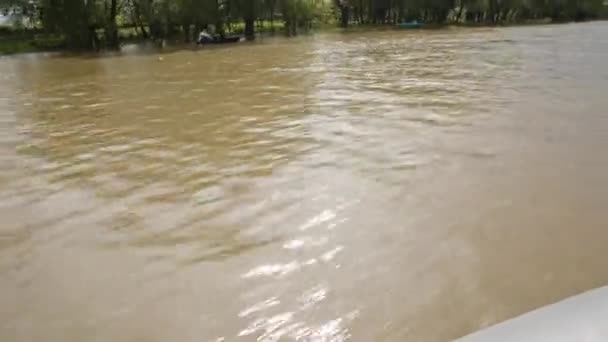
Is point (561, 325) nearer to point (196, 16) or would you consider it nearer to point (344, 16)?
point (196, 16)

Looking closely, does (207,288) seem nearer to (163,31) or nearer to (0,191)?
(0,191)

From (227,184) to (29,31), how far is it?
29.6 metres

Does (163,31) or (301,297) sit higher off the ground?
(163,31)

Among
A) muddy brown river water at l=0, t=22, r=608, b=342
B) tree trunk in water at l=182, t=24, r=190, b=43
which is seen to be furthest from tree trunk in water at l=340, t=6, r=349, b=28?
muddy brown river water at l=0, t=22, r=608, b=342

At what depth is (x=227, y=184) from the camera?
209 inches

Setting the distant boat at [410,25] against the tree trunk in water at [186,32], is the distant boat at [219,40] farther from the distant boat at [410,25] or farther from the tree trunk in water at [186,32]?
the distant boat at [410,25]

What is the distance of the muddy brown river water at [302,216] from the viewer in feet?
10.3

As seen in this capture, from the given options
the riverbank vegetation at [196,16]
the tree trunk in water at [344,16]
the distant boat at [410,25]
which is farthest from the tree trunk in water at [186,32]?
the distant boat at [410,25]

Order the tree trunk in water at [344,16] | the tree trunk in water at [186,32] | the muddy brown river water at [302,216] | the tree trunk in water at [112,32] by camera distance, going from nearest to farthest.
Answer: the muddy brown river water at [302,216] < the tree trunk in water at [112,32] < the tree trunk in water at [186,32] < the tree trunk in water at [344,16]

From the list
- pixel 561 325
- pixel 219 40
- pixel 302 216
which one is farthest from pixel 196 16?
pixel 561 325

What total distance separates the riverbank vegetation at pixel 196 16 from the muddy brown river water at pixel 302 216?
64.9 feet

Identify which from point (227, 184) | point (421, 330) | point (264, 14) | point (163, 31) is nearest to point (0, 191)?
point (227, 184)

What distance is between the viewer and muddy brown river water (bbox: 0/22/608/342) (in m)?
3.15

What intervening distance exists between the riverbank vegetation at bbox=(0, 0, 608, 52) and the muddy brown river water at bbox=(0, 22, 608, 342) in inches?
779
